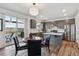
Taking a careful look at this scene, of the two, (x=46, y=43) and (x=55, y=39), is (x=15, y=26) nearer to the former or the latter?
(x=46, y=43)

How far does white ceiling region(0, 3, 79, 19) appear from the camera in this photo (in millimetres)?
2770

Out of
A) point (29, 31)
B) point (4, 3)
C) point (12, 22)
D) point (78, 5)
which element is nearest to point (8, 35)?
point (12, 22)

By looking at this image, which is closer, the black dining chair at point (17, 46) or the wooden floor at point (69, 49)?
the wooden floor at point (69, 49)

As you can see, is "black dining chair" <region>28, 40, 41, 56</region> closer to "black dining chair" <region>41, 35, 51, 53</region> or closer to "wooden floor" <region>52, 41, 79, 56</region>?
"black dining chair" <region>41, 35, 51, 53</region>

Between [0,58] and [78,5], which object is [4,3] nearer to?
[0,58]

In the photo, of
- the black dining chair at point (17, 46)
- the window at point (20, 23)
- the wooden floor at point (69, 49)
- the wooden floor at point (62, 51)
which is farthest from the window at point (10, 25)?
the wooden floor at point (69, 49)

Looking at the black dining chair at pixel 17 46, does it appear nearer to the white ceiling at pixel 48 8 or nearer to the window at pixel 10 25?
the window at pixel 10 25

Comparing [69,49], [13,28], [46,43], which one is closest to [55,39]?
[46,43]

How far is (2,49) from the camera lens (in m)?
2.81

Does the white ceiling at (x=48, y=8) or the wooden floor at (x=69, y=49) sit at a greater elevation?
the white ceiling at (x=48, y=8)

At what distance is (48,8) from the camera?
2842 millimetres

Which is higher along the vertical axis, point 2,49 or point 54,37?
point 54,37

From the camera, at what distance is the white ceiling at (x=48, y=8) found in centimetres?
277

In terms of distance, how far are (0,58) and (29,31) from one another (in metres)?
0.93
